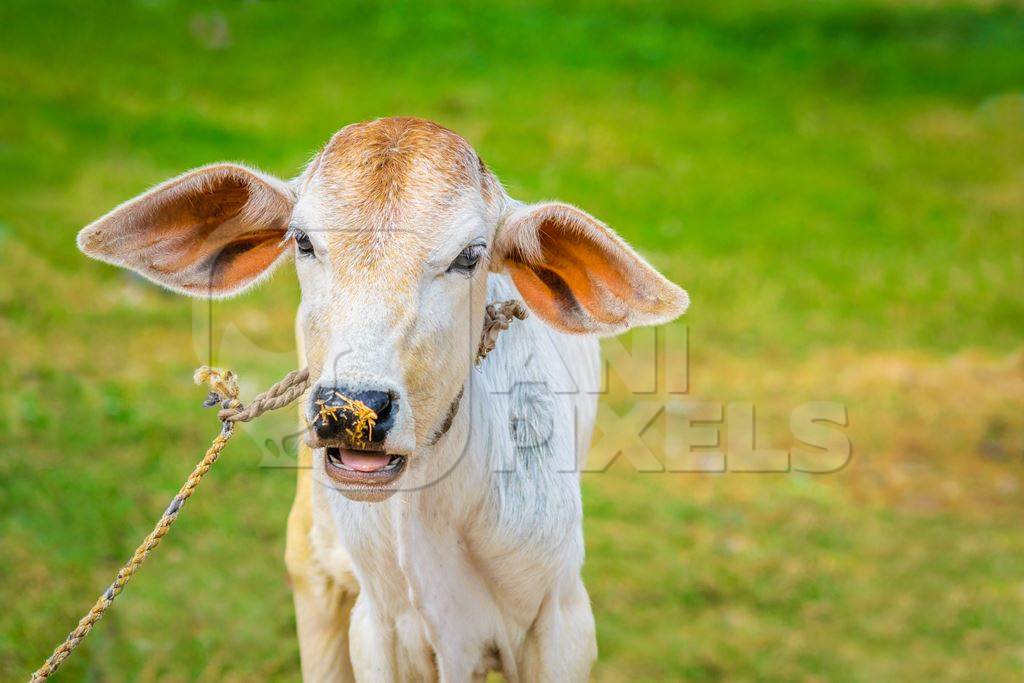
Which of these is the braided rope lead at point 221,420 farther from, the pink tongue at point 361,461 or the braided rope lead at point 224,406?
the pink tongue at point 361,461

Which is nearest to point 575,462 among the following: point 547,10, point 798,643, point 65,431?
point 798,643

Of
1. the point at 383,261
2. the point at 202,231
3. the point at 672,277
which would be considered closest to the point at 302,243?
the point at 383,261

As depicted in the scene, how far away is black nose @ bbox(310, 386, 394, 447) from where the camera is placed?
2451 millimetres

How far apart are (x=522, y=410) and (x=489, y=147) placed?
7.91m

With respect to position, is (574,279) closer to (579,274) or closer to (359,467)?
(579,274)

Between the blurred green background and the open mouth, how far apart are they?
2.25 m

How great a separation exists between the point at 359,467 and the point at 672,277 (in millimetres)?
6538

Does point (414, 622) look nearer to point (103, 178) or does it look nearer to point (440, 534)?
point (440, 534)

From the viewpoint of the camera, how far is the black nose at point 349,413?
2.45 metres

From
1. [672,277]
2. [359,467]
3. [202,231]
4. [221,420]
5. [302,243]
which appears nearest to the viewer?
[359,467]

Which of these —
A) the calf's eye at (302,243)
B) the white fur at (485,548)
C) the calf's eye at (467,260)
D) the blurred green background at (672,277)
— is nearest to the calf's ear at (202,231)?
the calf's eye at (302,243)

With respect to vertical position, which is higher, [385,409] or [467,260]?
[467,260]

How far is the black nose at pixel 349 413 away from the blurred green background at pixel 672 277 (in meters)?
2.38

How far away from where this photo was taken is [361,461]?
2602 millimetres
